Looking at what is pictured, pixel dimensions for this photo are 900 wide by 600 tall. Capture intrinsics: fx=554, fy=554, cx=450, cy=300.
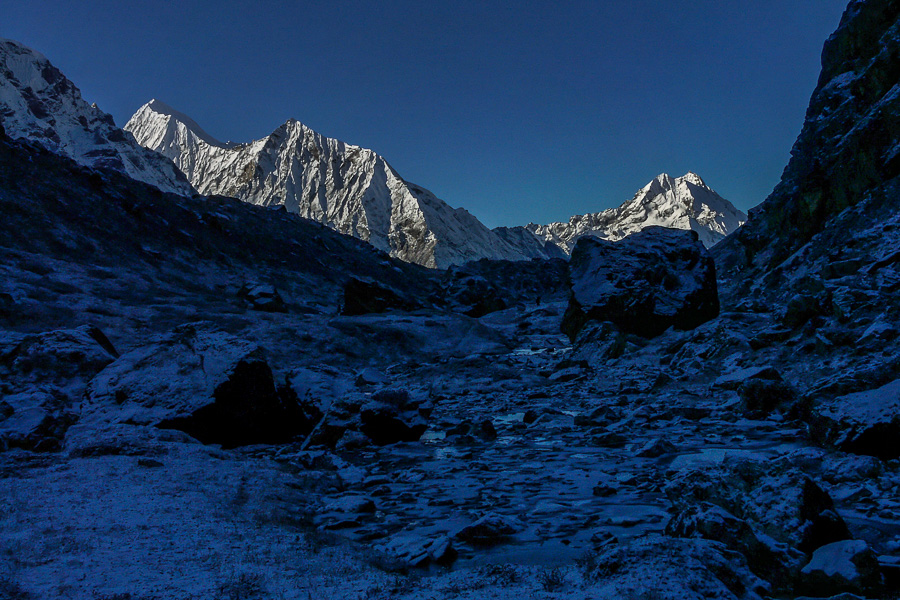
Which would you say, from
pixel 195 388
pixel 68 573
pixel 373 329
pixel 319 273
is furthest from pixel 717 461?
pixel 319 273

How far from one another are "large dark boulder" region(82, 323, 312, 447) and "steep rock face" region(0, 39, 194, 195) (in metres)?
136

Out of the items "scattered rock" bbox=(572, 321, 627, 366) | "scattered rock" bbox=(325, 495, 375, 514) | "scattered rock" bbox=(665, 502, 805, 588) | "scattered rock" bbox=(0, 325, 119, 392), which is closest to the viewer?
"scattered rock" bbox=(665, 502, 805, 588)

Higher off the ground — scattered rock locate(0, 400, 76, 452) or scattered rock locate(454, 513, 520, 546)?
scattered rock locate(0, 400, 76, 452)

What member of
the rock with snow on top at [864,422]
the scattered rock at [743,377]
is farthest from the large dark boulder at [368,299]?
the rock with snow on top at [864,422]

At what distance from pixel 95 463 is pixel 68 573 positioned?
5319 mm

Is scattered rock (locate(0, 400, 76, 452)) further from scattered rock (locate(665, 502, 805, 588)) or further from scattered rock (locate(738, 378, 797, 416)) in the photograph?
scattered rock (locate(738, 378, 797, 416))

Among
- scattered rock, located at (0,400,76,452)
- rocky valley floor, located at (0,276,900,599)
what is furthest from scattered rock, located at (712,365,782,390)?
scattered rock, located at (0,400,76,452)

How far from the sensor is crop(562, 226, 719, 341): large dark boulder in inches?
1203

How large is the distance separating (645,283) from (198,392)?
82.7 feet

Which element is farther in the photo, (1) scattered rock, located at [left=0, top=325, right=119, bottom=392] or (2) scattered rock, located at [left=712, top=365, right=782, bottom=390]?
(1) scattered rock, located at [left=0, top=325, right=119, bottom=392]

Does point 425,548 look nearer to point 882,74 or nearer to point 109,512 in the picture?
point 109,512

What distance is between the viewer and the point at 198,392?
14.0 meters

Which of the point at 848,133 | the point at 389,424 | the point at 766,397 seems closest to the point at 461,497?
the point at 389,424

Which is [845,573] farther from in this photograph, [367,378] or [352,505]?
[367,378]
